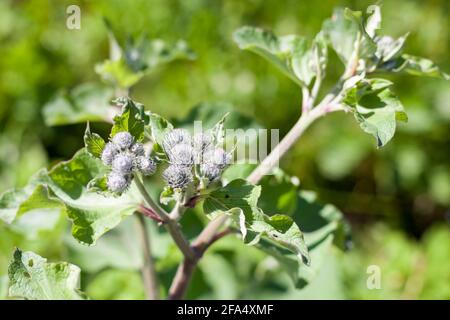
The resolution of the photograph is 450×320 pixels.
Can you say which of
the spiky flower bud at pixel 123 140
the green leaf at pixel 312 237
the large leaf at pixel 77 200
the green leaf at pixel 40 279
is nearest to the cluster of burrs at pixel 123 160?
the spiky flower bud at pixel 123 140

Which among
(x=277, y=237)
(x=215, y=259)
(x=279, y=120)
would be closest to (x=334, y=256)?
(x=215, y=259)

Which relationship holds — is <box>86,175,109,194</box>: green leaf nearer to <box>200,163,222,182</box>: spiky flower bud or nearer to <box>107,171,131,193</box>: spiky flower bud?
<box>107,171,131,193</box>: spiky flower bud

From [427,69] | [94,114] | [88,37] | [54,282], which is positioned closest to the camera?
[54,282]

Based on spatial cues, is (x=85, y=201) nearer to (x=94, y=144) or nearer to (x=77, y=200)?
(x=77, y=200)

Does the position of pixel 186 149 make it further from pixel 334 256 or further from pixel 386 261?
pixel 386 261

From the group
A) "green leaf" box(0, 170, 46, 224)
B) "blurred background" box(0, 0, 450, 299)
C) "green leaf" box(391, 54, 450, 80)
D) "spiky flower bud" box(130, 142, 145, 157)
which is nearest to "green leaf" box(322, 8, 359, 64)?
"green leaf" box(391, 54, 450, 80)

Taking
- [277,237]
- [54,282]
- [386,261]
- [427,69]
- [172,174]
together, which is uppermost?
[427,69]

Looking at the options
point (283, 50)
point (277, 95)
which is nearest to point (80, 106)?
point (283, 50)
